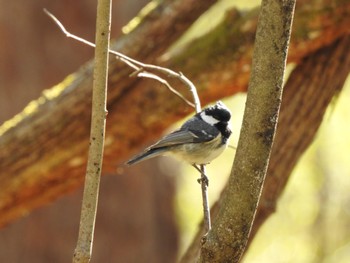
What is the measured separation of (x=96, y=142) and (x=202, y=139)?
1791 mm

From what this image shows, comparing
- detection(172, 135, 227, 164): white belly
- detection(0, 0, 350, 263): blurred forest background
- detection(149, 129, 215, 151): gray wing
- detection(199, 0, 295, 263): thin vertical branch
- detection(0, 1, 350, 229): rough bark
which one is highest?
detection(0, 0, 350, 263): blurred forest background

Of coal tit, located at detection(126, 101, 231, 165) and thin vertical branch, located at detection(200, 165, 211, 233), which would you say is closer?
thin vertical branch, located at detection(200, 165, 211, 233)

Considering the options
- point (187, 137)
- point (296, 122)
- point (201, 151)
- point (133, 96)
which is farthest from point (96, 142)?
point (133, 96)

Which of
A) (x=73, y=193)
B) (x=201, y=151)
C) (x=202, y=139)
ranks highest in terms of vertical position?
(x=73, y=193)

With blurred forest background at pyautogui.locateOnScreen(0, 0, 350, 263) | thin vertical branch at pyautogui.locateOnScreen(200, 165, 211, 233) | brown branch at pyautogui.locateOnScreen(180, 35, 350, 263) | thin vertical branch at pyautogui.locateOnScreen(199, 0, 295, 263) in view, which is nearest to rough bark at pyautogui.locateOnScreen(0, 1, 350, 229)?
brown branch at pyautogui.locateOnScreen(180, 35, 350, 263)

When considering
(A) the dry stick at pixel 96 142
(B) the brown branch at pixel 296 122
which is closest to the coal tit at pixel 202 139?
(B) the brown branch at pixel 296 122

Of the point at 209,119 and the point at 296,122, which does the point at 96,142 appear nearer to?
the point at 209,119

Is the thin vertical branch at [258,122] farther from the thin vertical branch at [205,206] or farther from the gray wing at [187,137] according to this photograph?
the gray wing at [187,137]

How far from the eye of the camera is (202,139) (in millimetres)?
4461

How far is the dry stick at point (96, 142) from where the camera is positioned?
2.68 m

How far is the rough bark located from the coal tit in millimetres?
788

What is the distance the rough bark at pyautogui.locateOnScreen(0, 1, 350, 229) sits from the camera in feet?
16.4

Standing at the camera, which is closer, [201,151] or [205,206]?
[205,206]

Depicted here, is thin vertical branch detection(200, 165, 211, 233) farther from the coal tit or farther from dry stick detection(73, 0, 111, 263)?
the coal tit
